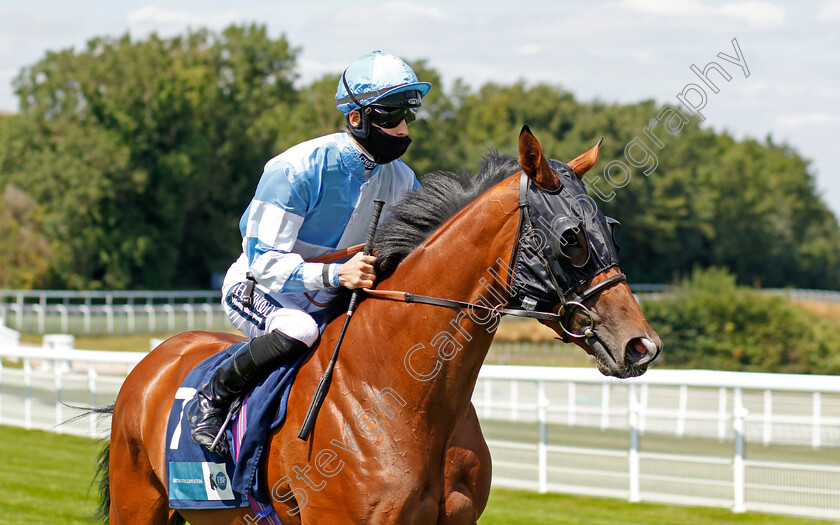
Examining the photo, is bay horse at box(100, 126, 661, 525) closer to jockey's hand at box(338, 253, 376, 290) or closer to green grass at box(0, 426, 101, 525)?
jockey's hand at box(338, 253, 376, 290)

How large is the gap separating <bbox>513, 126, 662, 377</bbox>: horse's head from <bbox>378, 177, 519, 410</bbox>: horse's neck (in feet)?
0.31

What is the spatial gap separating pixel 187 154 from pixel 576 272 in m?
29.9

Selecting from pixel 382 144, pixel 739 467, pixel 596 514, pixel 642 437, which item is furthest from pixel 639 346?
pixel 642 437

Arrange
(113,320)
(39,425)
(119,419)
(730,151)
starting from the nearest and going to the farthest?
(119,419) → (39,425) → (113,320) → (730,151)

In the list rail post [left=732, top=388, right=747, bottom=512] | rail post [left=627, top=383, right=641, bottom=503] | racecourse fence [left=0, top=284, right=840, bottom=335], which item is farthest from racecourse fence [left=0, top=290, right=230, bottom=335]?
rail post [left=732, top=388, right=747, bottom=512]

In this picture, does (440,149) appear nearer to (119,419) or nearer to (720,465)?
(720,465)

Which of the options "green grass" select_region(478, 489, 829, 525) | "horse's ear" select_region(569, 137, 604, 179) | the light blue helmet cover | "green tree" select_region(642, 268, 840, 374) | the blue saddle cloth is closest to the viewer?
"horse's ear" select_region(569, 137, 604, 179)

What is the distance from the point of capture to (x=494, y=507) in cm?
724

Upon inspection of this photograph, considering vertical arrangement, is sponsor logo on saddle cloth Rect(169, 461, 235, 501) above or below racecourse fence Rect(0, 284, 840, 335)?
above

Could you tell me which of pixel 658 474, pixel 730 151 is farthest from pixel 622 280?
pixel 730 151

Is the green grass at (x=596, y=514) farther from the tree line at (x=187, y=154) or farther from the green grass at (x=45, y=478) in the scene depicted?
the tree line at (x=187, y=154)

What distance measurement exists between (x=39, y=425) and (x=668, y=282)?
41.5 metres

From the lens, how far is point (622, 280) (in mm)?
2547

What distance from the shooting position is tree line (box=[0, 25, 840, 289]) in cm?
2878
